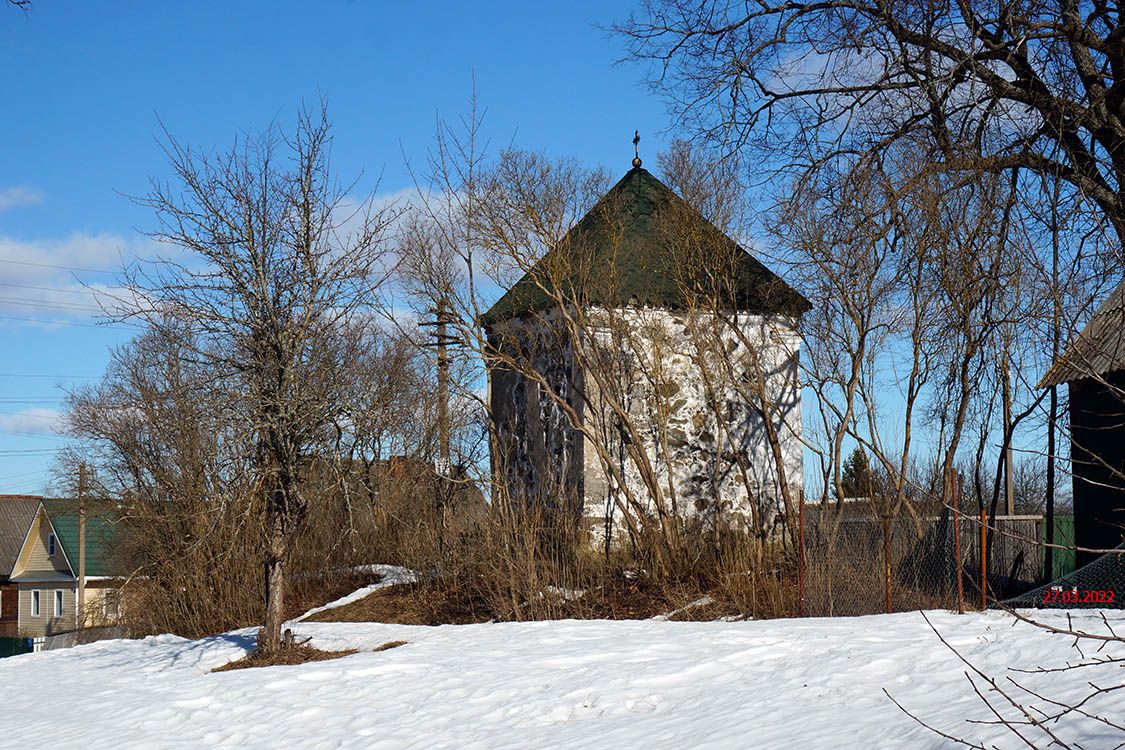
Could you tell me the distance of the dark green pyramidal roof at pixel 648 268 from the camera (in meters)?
17.9

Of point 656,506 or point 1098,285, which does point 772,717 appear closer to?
point 1098,285

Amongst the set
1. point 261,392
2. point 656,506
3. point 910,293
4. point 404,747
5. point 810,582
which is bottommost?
point 404,747

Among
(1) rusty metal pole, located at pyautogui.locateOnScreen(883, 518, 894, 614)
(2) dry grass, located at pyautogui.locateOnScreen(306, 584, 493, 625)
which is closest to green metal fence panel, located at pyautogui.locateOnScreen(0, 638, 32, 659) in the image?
(2) dry grass, located at pyautogui.locateOnScreen(306, 584, 493, 625)

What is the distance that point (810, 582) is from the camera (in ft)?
47.7

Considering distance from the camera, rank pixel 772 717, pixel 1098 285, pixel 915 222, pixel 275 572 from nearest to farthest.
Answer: pixel 772 717, pixel 1098 285, pixel 275 572, pixel 915 222

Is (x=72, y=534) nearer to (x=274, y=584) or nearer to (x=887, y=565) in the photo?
(x=274, y=584)

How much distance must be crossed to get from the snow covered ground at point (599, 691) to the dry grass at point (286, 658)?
0.31 metres

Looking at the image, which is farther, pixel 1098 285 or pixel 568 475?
pixel 568 475

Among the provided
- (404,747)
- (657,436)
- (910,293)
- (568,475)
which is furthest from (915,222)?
(404,747)

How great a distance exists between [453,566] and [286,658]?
4.10 m

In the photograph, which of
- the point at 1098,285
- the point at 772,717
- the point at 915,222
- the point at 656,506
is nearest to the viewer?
the point at 772,717

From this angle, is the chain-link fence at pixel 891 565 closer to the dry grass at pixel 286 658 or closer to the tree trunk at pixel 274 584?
the dry grass at pixel 286 658

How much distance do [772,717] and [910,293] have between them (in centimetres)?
929

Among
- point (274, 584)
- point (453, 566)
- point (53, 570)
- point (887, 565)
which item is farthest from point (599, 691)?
point (53, 570)
